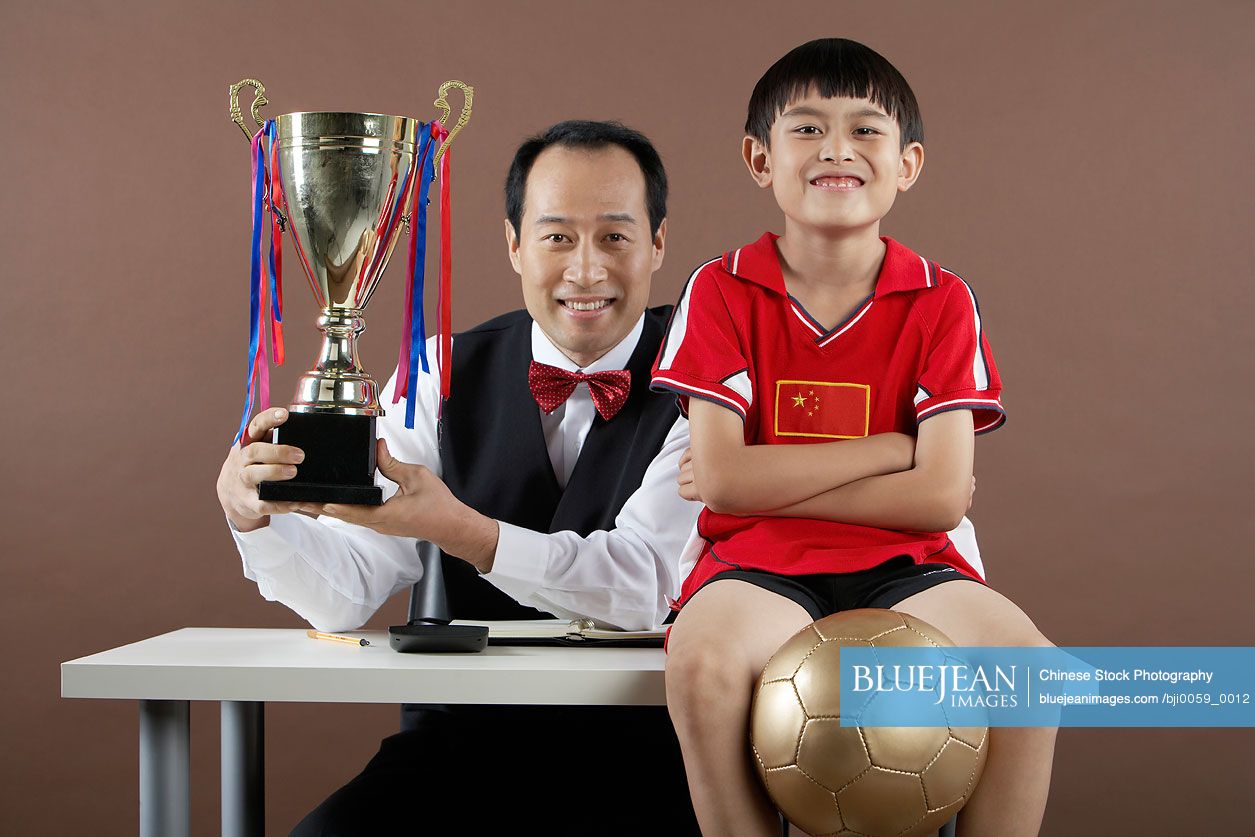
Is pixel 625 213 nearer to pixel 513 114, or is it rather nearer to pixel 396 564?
pixel 396 564

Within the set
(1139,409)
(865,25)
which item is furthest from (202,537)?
(1139,409)

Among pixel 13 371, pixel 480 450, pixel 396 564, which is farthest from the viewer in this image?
pixel 13 371

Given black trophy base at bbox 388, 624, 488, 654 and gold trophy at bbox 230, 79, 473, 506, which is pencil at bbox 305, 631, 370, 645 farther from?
gold trophy at bbox 230, 79, 473, 506

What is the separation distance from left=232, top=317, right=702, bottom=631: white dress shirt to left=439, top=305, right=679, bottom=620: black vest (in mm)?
32

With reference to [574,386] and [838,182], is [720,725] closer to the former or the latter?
[838,182]

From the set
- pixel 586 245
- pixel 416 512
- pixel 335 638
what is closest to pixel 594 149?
pixel 586 245

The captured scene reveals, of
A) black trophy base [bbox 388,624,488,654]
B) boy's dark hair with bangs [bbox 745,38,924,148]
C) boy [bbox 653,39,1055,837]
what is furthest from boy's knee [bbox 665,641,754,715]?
boy's dark hair with bangs [bbox 745,38,924,148]

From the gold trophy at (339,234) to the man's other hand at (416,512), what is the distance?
0.10ft

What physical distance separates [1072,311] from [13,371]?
2.75 m

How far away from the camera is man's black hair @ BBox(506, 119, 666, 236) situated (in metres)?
2.25

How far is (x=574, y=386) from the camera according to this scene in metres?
2.26

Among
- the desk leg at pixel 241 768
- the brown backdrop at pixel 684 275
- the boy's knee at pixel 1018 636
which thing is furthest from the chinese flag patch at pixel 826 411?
the brown backdrop at pixel 684 275

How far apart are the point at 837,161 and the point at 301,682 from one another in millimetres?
923

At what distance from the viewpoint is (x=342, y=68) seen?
3.48 metres
